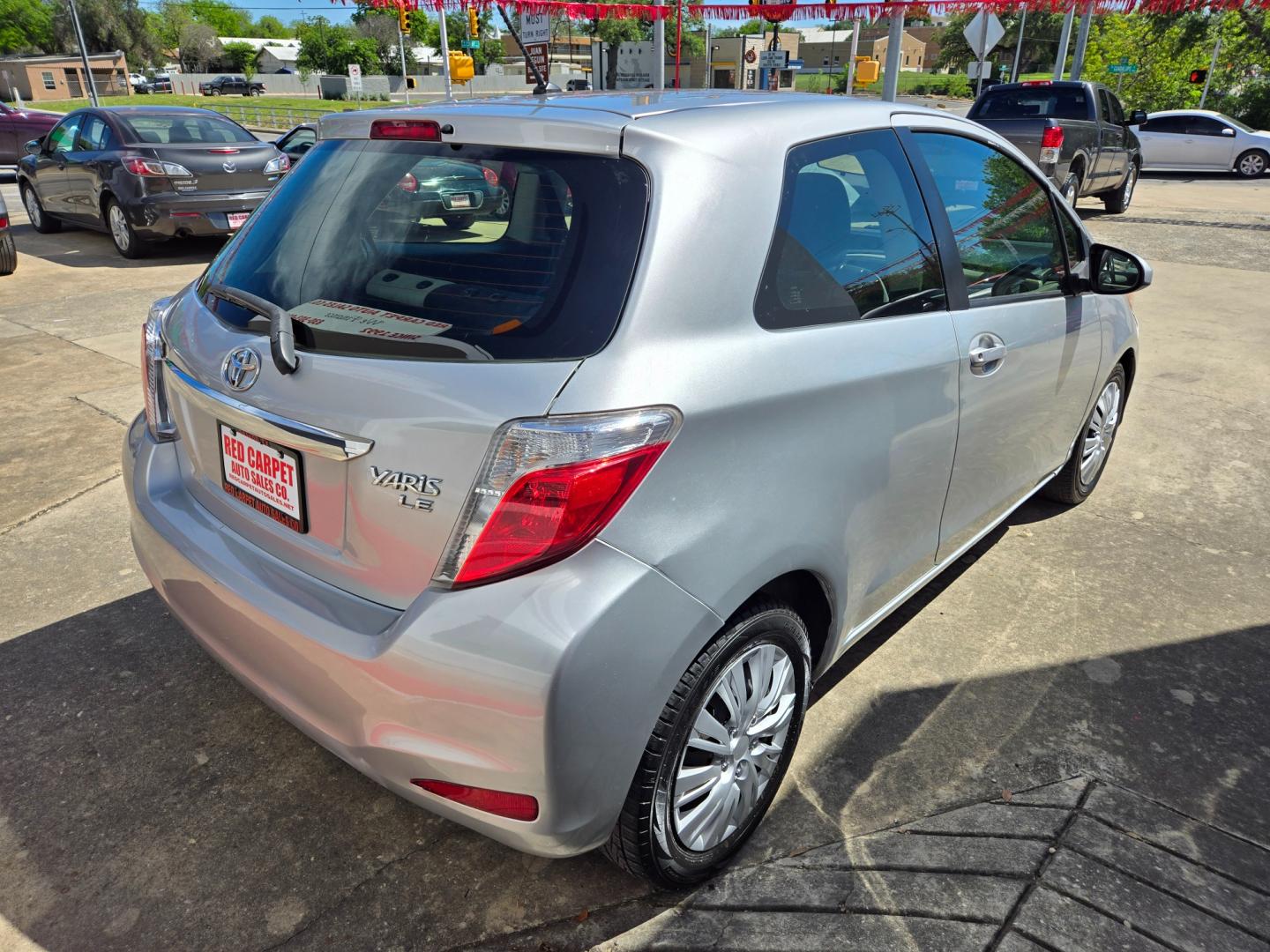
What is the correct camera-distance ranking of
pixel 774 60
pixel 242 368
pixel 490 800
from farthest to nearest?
1. pixel 774 60
2. pixel 242 368
3. pixel 490 800

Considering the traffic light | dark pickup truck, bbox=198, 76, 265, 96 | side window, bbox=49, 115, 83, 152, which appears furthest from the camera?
dark pickup truck, bbox=198, 76, 265, 96

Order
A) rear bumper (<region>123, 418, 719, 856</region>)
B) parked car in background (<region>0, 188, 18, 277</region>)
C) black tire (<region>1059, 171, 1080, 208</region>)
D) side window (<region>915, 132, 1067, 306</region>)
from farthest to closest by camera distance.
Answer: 1. black tire (<region>1059, 171, 1080, 208</region>)
2. parked car in background (<region>0, 188, 18, 277</region>)
3. side window (<region>915, 132, 1067, 306</region>)
4. rear bumper (<region>123, 418, 719, 856</region>)

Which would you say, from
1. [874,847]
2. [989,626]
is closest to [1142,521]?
[989,626]

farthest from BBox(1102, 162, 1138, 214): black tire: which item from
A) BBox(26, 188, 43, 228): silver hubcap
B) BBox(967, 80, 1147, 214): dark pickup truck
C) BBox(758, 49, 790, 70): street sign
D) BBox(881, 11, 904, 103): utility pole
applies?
BBox(758, 49, 790, 70): street sign

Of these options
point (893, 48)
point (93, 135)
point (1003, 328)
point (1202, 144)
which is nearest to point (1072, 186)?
point (893, 48)

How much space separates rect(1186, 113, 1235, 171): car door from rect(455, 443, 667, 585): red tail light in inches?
902

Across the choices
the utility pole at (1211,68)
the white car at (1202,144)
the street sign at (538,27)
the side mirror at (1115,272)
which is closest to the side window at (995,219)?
the side mirror at (1115,272)

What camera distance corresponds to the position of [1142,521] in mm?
4219

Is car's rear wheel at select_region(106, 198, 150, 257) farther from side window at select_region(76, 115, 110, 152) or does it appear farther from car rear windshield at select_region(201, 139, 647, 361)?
car rear windshield at select_region(201, 139, 647, 361)

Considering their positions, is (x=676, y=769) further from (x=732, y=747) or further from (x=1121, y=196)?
(x=1121, y=196)

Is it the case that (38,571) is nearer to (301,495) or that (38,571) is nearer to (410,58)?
(301,495)

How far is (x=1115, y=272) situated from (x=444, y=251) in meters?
2.65

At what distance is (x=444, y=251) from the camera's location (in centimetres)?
217

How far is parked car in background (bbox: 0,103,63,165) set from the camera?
1839 centimetres
